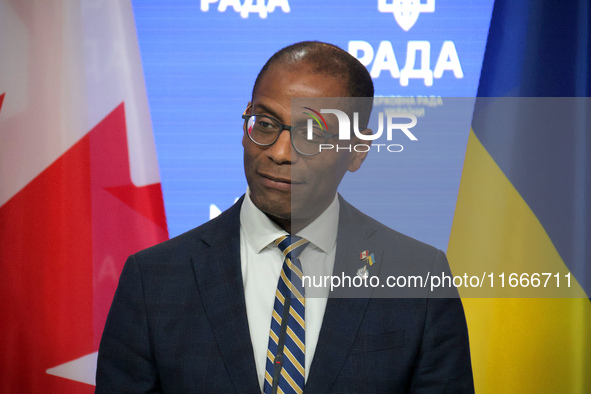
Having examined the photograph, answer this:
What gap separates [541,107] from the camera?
2314 mm

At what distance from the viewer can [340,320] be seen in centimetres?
135

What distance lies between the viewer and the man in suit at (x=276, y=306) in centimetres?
131

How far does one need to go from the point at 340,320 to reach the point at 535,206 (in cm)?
129

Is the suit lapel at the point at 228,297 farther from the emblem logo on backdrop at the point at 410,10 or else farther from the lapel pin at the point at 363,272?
the emblem logo on backdrop at the point at 410,10

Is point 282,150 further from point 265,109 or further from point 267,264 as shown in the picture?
point 267,264

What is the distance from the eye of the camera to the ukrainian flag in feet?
7.47

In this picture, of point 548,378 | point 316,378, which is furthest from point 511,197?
point 316,378

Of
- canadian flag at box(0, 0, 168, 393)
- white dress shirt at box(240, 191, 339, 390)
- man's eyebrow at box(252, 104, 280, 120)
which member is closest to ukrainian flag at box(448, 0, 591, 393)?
white dress shirt at box(240, 191, 339, 390)

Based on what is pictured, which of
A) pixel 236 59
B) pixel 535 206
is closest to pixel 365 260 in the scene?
pixel 535 206

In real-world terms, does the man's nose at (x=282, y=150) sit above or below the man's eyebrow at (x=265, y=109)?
below

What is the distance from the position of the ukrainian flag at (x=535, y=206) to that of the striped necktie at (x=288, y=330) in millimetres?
1100

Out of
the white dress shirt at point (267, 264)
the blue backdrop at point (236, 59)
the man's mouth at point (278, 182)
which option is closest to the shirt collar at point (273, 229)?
the white dress shirt at point (267, 264)

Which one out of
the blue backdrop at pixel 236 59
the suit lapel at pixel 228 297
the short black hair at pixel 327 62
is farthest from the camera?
the blue backdrop at pixel 236 59

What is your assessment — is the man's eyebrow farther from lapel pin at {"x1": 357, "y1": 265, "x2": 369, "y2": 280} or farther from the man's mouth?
lapel pin at {"x1": 357, "y1": 265, "x2": 369, "y2": 280}
